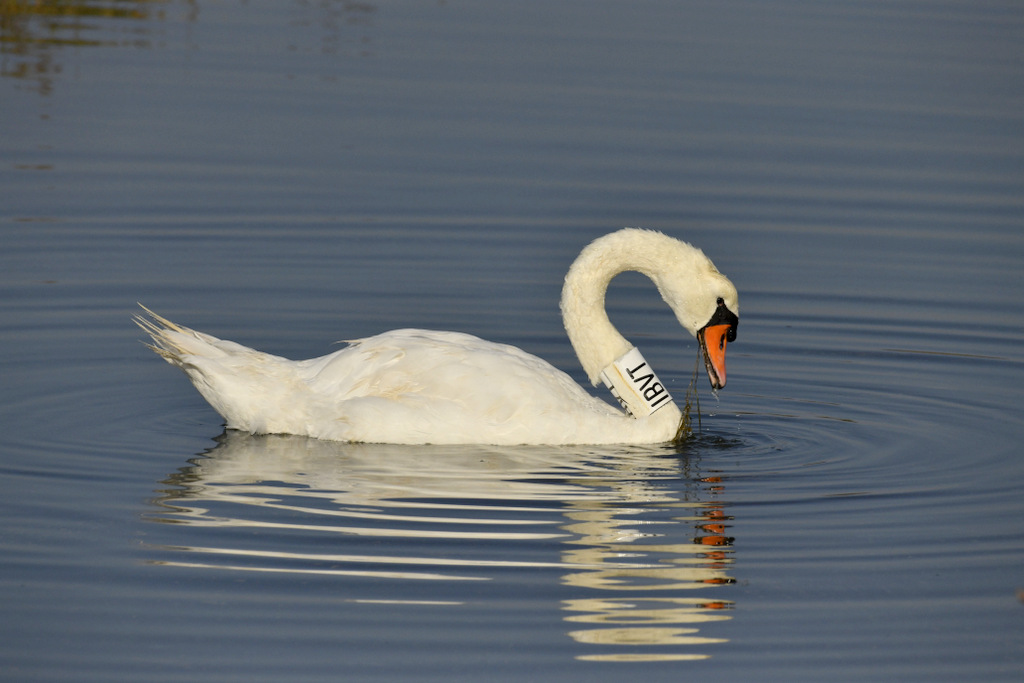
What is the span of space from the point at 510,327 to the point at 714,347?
2.73 metres

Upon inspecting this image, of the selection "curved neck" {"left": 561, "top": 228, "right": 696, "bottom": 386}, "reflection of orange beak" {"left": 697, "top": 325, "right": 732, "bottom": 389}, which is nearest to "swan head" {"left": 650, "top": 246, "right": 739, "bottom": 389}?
"reflection of orange beak" {"left": 697, "top": 325, "right": 732, "bottom": 389}

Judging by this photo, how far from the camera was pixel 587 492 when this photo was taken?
375 inches

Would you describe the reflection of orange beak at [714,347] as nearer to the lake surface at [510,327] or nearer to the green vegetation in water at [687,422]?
the green vegetation in water at [687,422]

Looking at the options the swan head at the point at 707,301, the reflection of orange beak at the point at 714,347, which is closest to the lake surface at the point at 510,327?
the reflection of orange beak at the point at 714,347

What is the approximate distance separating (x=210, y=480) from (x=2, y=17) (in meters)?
19.0

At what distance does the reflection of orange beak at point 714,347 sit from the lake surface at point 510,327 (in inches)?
19.0

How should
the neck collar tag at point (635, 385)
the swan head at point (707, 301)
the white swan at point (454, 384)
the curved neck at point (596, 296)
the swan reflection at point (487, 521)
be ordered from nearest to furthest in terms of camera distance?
1. the swan reflection at point (487, 521)
2. the white swan at point (454, 384)
3. the swan head at point (707, 301)
4. the neck collar tag at point (635, 385)
5. the curved neck at point (596, 296)

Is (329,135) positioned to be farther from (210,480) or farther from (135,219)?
(210,480)

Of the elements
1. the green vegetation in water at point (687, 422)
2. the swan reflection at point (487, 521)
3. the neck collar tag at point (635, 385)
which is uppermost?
the neck collar tag at point (635, 385)

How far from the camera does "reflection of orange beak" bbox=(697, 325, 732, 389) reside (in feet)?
35.4

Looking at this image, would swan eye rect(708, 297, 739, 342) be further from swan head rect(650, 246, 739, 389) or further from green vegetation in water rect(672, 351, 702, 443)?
green vegetation in water rect(672, 351, 702, 443)

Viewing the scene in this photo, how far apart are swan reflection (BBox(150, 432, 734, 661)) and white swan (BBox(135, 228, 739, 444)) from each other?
123mm

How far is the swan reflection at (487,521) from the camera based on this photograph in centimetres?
782

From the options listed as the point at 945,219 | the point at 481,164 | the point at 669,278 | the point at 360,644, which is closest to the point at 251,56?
the point at 481,164
